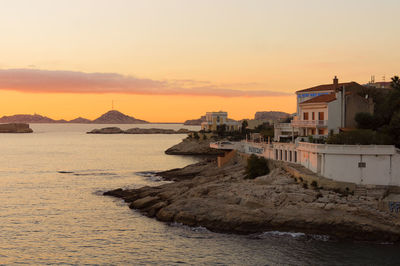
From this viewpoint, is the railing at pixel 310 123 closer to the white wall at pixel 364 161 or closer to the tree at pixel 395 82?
the tree at pixel 395 82

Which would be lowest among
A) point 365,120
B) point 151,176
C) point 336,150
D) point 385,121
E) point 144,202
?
point 151,176

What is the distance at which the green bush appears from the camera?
56438 millimetres

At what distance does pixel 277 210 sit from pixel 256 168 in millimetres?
16654

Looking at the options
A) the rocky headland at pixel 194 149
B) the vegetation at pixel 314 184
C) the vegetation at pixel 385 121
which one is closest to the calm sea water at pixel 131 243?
the vegetation at pixel 314 184

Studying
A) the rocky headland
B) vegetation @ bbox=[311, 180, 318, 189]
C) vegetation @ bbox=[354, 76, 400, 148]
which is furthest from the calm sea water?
the rocky headland

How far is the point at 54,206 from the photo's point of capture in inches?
2133

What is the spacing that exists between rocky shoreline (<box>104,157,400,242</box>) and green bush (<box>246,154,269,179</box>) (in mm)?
5716

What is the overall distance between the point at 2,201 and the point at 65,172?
33597mm

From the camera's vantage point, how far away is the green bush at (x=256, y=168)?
56438mm

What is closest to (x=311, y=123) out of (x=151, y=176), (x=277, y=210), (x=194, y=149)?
(x=277, y=210)

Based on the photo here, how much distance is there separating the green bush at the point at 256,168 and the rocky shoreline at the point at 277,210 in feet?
18.8

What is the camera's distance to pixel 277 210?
4069 centimetres

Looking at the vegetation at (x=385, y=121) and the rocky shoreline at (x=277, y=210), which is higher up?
the vegetation at (x=385, y=121)

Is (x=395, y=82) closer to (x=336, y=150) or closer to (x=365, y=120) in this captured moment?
(x=365, y=120)
